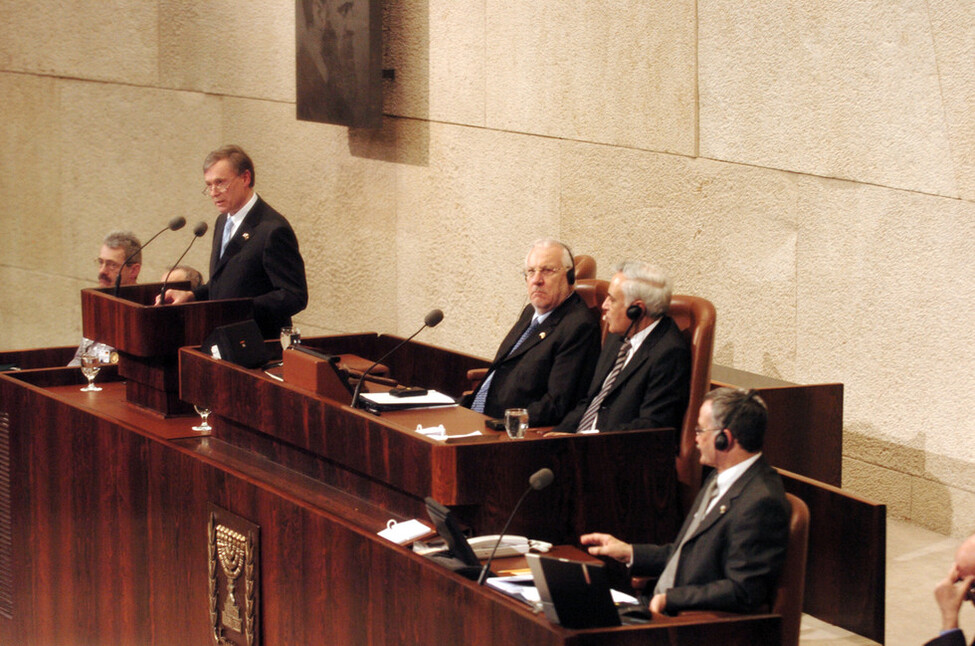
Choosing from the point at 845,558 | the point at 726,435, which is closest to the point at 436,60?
the point at 845,558

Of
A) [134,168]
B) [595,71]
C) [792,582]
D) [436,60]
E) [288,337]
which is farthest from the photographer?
[134,168]

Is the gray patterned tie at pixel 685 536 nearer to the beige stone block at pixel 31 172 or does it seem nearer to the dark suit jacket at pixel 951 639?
the dark suit jacket at pixel 951 639

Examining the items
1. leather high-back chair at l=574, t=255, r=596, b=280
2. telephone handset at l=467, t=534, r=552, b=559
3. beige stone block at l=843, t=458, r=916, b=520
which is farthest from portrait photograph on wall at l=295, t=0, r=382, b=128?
telephone handset at l=467, t=534, r=552, b=559

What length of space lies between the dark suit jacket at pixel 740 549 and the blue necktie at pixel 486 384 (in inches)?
55.6

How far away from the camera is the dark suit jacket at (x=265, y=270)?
16.1 ft

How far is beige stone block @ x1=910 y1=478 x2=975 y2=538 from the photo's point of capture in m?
4.72

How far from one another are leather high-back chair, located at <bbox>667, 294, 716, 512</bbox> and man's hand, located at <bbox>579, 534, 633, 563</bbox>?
568 mm

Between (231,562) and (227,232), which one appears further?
(227,232)

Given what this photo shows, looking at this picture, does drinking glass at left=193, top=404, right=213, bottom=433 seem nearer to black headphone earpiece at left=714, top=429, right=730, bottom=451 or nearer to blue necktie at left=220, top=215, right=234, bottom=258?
blue necktie at left=220, top=215, right=234, bottom=258

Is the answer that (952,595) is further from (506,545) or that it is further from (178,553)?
(178,553)

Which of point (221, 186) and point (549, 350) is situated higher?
point (221, 186)

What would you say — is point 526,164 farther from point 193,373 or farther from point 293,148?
point 193,373

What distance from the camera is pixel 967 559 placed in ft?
8.88

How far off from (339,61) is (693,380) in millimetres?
4018
